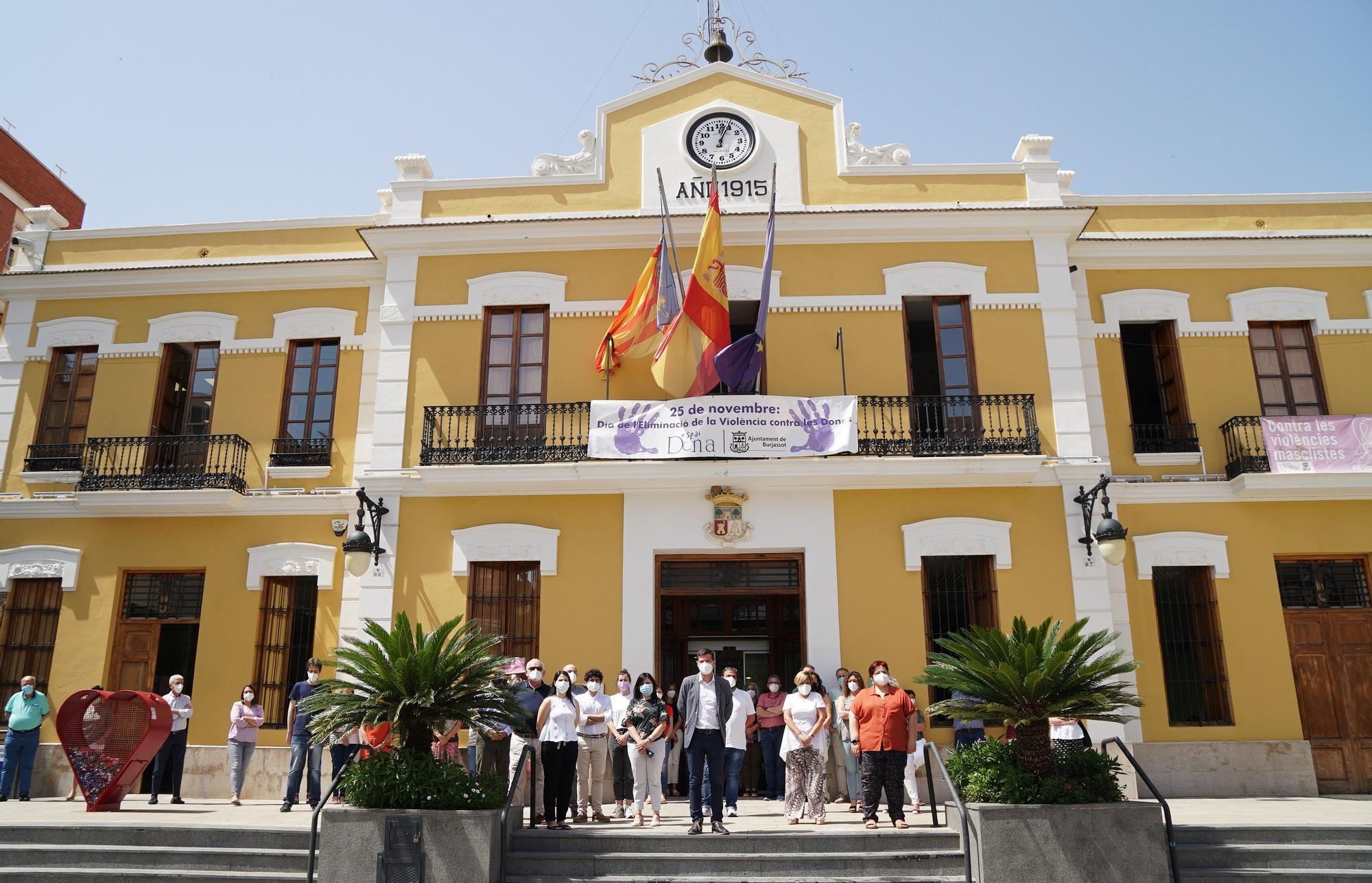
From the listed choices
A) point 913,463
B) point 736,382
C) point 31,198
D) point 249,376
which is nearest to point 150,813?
point 249,376

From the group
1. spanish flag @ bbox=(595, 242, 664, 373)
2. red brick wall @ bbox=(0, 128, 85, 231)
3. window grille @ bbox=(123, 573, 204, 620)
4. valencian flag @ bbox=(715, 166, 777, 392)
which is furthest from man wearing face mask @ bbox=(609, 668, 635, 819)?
red brick wall @ bbox=(0, 128, 85, 231)

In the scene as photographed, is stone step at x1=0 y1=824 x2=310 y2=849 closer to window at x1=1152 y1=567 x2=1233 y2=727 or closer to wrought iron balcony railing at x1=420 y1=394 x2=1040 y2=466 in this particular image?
wrought iron balcony railing at x1=420 y1=394 x2=1040 y2=466

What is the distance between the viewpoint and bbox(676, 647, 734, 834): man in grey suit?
30.1 feet

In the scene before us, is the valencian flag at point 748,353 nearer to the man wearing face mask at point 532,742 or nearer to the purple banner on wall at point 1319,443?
the man wearing face mask at point 532,742

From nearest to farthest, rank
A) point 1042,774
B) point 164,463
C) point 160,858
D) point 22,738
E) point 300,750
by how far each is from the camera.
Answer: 1. point 1042,774
2. point 160,858
3. point 300,750
4. point 22,738
5. point 164,463

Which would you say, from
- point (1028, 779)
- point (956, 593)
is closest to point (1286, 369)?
point (956, 593)

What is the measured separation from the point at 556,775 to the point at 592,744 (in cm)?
64

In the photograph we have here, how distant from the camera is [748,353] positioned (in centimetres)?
1318

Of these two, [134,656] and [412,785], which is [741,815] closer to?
[412,785]

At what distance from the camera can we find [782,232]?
14180 mm

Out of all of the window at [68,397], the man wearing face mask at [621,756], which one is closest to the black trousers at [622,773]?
the man wearing face mask at [621,756]

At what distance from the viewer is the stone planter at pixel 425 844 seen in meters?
8.16

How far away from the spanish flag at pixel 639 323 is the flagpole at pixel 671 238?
24cm

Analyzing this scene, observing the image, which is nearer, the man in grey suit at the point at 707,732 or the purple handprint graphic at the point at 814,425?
the man in grey suit at the point at 707,732
